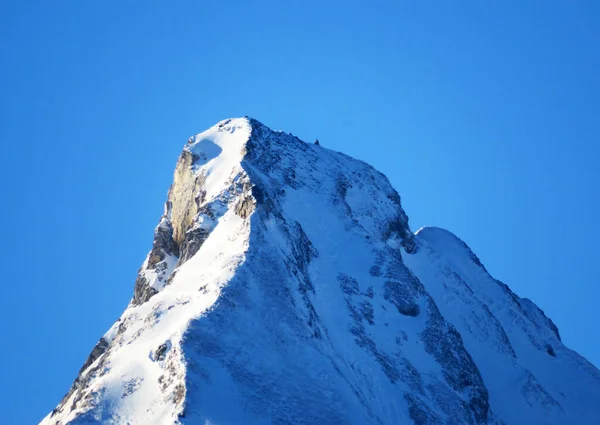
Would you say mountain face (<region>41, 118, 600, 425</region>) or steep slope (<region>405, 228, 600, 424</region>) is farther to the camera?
steep slope (<region>405, 228, 600, 424</region>)

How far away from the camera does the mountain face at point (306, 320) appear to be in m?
71.6

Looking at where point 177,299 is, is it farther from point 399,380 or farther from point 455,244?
point 455,244

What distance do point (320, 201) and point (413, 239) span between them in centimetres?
1686

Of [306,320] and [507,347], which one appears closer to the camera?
[306,320]

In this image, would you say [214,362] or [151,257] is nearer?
[214,362]

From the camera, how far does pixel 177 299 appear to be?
80938mm

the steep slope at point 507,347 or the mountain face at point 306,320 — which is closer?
the mountain face at point 306,320

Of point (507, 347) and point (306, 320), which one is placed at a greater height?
point (507, 347)

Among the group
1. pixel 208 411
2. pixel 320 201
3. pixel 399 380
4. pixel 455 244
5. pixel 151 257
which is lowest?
pixel 208 411

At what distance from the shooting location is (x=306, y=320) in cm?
8131

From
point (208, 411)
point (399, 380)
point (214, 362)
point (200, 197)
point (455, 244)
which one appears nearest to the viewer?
point (208, 411)

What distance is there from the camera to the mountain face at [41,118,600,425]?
71.6m

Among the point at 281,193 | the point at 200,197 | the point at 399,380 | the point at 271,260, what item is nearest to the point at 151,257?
the point at 200,197

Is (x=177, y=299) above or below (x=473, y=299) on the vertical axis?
below
